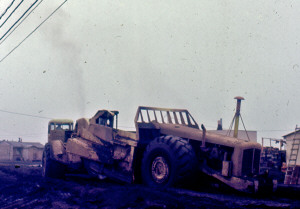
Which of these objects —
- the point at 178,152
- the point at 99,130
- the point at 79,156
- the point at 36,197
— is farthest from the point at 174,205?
the point at 79,156

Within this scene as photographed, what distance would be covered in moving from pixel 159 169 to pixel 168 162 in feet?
1.49

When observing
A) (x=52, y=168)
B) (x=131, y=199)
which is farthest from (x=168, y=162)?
(x=52, y=168)

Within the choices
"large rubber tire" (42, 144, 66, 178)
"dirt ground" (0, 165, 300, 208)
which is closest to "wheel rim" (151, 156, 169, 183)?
"dirt ground" (0, 165, 300, 208)

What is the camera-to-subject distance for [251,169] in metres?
6.67

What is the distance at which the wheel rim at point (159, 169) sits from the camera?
6898mm

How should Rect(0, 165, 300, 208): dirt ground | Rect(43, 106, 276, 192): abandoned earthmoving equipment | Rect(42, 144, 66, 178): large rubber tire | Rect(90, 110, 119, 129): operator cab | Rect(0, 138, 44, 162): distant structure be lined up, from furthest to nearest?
Rect(0, 138, 44, 162): distant structure, Rect(42, 144, 66, 178): large rubber tire, Rect(90, 110, 119, 129): operator cab, Rect(43, 106, 276, 192): abandoned earthmoving equipment, Rect(0, 165, 300, 208): dirt ground

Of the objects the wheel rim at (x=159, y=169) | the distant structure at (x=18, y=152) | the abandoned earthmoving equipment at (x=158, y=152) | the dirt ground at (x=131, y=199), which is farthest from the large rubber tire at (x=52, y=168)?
the distant structure at (x=18, y=152)

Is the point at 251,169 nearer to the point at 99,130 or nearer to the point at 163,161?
the point at 163,161

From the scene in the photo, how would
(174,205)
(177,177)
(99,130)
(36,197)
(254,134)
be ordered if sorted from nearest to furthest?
(174,205)
(177,177)
(36,197)
(99,130)
(254,134)

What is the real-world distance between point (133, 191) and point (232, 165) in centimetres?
215

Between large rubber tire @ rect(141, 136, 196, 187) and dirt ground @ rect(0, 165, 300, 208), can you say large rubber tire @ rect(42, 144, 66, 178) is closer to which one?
dirt ground @ rect(0, 165, 300, 208)

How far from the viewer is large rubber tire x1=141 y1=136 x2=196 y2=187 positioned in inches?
255

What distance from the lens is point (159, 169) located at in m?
7.14

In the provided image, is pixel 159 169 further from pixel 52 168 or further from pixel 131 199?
pixel 52 168
